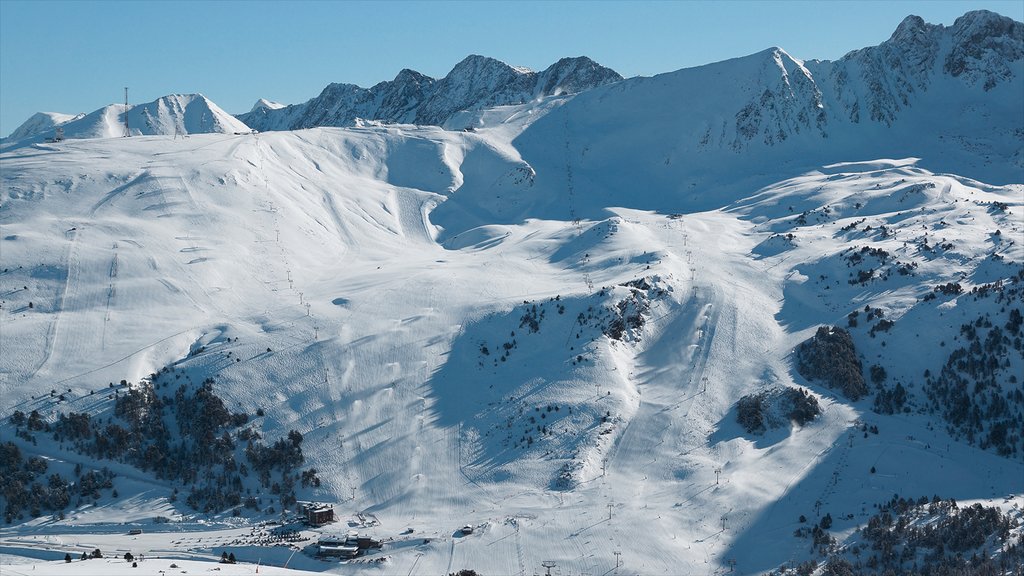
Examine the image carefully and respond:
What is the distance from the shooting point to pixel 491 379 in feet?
319

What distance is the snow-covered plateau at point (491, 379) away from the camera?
248 feet

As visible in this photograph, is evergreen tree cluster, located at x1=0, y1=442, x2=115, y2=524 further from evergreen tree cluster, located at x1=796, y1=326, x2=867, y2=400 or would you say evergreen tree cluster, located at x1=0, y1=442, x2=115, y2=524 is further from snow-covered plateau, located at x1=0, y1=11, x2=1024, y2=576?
evergreen tree cluster, located at x1=796, y1=326, x2=867, y2=400

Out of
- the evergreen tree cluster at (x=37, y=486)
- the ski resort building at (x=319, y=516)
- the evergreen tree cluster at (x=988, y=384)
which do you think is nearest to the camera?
the ski resort building at (x=319, y=516)

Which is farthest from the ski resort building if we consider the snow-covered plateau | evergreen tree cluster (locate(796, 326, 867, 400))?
evergreen tree cluster (locate(796, 326, 867, 400))

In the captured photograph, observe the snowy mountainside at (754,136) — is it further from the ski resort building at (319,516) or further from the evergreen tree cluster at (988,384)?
the ski resort building at (319,516)

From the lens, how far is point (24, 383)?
297 feet

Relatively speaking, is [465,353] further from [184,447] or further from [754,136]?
[754,136]

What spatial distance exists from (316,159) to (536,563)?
10849cm

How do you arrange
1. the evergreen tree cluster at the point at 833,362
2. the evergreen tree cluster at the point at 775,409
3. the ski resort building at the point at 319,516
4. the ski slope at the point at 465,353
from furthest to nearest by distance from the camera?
the evergreen tree cluster at the point at 833,362 → the evergreen tree cluster at the point at 775,409 → the ski slope at the point at 465,353 → the ski resort building at the point at 319,516

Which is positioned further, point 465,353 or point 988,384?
point 465,353

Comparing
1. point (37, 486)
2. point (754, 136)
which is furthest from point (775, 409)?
point (754, 136)

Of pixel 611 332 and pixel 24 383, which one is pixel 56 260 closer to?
pixel 24 383

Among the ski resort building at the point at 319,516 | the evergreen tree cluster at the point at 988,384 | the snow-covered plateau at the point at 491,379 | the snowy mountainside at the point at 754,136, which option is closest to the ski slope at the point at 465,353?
the snow-covered plateau at the point at 491,379

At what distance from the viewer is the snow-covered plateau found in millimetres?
75688
